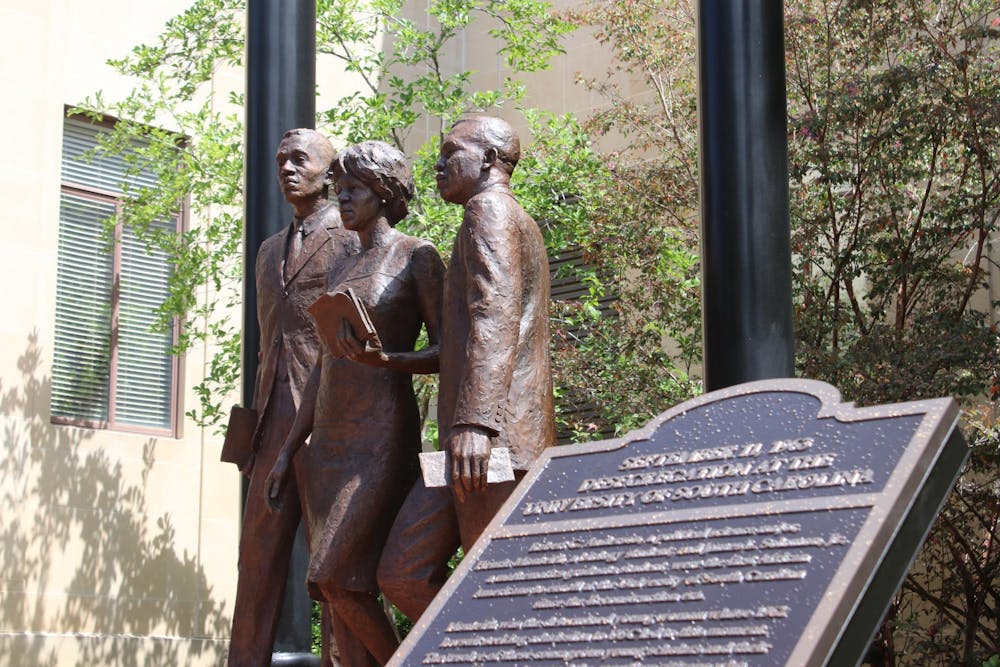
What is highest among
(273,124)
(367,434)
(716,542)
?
(273,124)

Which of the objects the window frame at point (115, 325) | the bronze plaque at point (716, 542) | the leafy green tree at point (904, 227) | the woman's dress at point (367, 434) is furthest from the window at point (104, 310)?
the bronze plaque at point (716, 542)

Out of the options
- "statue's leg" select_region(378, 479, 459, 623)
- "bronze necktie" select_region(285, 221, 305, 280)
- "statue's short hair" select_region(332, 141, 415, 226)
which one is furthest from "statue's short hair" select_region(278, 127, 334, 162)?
"statue's leg" select_region(378, 479, 459, 623)

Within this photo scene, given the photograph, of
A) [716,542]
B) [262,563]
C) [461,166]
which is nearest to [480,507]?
[461,166]

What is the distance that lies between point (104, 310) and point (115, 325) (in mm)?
172

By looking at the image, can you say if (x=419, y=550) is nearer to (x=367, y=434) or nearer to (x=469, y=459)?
(x=469, y=459)

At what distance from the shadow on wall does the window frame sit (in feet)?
1.00

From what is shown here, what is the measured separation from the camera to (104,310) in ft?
47.5

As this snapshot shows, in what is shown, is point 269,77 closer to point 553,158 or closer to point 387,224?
→ point 387,224

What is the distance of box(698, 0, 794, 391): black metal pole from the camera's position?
6414 millimetres

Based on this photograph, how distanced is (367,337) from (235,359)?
26.0 feet

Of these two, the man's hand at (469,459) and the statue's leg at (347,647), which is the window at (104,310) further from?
the man's hand at (469,459)

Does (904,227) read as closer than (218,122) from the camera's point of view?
Yes

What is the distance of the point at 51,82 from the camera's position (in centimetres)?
1400

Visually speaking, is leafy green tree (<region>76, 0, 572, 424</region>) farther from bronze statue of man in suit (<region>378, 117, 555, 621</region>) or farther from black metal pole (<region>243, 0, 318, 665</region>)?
bronze statue of man in suit (<region>378, 117, 555, 621</region>)
